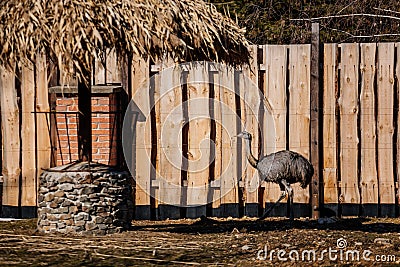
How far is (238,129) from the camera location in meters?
9.02

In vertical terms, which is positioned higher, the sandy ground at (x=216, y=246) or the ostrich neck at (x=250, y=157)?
the ostrich neck at (x=250, y=157)

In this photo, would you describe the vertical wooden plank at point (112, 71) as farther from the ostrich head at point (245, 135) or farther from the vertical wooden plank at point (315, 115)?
the vertical wooden plank at point (315, 115)

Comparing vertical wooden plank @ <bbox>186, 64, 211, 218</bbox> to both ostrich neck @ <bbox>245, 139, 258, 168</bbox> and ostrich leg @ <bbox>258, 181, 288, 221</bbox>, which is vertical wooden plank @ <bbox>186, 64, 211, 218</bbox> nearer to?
ostrich neck @ <bbox>245, 139, 258, 168</bbox>

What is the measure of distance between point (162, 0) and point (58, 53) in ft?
3.81

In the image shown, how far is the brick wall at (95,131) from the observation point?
848cm

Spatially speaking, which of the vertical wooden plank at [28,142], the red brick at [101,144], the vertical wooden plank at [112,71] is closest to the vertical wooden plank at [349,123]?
the vertical wooden plank at [112,71]

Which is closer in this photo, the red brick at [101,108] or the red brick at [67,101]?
the red brick at [101,108]

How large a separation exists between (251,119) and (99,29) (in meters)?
2.93

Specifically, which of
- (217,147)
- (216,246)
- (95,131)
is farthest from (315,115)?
(216,246)

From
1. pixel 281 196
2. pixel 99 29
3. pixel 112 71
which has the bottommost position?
pixel 281 196

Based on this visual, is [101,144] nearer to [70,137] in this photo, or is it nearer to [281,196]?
[70,137]

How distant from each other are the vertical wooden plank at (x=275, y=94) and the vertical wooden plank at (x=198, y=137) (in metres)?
0.64

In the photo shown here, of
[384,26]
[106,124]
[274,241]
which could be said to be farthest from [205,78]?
[384,26]

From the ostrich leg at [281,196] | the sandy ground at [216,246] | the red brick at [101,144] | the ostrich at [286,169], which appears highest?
the red brick at [101,144]
